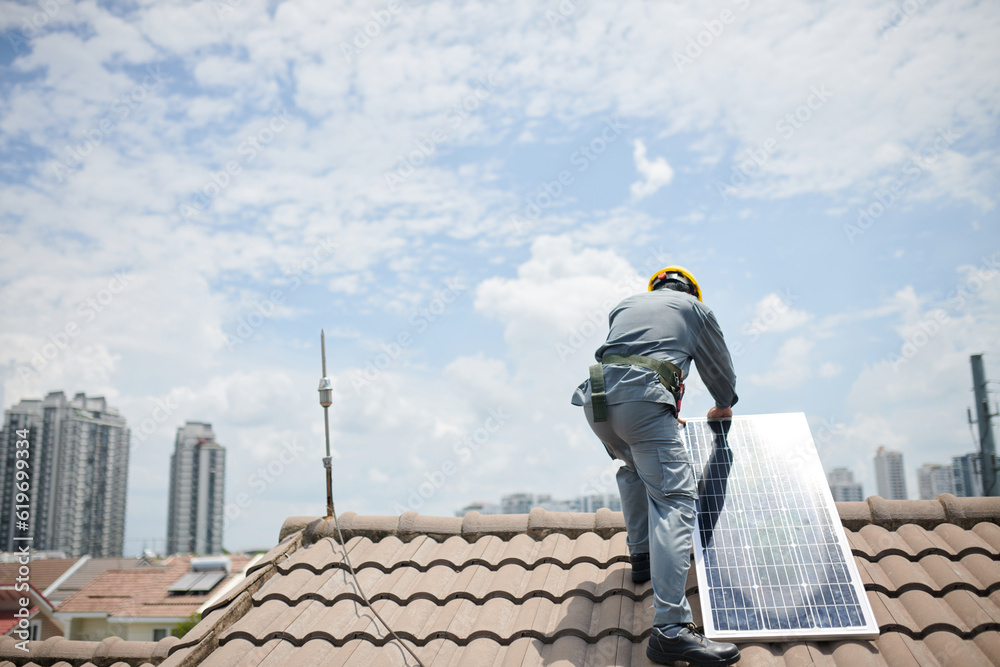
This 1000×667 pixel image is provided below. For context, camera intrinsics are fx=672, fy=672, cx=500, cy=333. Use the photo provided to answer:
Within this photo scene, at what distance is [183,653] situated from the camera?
11.2 feet

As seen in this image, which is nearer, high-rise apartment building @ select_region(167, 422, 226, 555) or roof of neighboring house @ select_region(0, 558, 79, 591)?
roof of neighboring house @ select_region(0, 558, 79, 591)

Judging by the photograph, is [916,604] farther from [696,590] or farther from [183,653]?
[183,653]

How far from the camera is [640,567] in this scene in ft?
11.7

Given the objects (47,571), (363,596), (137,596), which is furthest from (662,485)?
(47,571)

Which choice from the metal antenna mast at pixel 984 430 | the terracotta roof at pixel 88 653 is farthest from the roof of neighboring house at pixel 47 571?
the metal antenna mast at pixel 984 430

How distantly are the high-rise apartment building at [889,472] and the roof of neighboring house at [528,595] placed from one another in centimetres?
8705

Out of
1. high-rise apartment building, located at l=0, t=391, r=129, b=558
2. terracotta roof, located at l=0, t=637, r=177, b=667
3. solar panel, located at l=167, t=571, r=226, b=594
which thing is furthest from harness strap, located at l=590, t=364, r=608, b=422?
high-rise apartment building, located at l=0, t=391, r=129, b=558

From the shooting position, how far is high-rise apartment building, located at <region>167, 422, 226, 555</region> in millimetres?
88125

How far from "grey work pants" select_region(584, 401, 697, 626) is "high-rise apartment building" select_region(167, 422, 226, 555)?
94110 mm

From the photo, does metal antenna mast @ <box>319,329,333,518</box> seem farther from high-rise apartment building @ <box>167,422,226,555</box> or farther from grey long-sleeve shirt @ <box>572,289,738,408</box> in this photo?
high-rise apartment building @ <box>167,422,226,555</box>

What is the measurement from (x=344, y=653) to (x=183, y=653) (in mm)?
841

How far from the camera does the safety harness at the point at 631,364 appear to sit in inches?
127

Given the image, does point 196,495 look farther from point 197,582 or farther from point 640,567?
point 640,567

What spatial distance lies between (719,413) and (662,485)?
948mm
